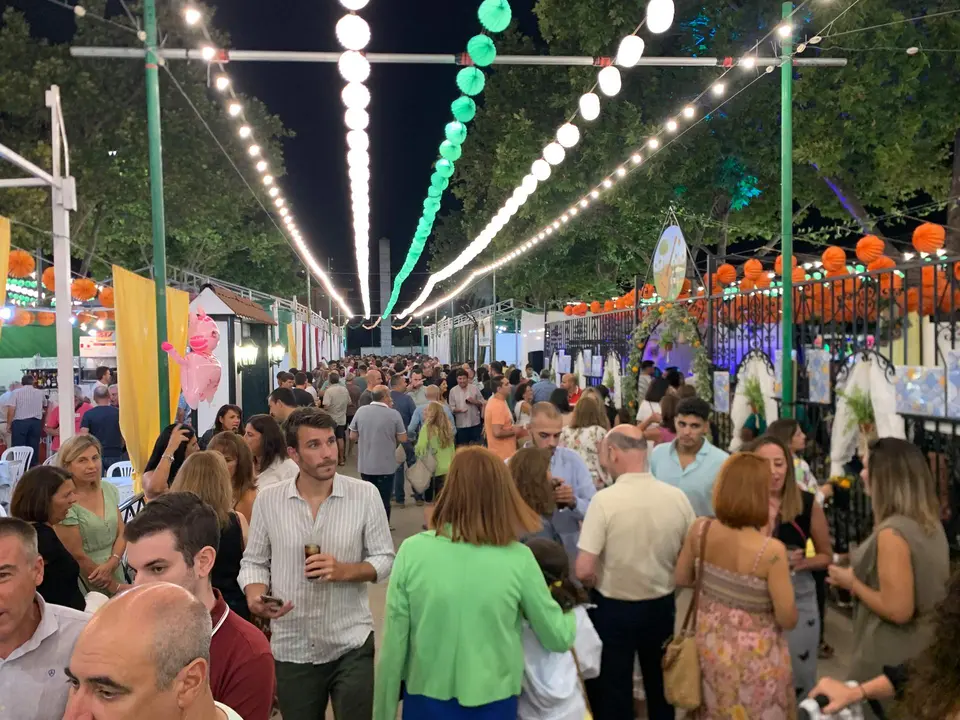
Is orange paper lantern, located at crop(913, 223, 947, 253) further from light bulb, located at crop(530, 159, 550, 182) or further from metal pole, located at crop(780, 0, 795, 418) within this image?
light bulb, located at crop(530, 159, 550, 182)

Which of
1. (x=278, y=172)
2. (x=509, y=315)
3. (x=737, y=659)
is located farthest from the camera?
(x=509, y=315)

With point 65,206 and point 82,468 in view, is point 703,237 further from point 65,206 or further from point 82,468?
point 82,468

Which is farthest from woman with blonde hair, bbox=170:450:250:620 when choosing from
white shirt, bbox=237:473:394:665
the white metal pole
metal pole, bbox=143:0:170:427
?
metal pole, bbox=143:0:170:427

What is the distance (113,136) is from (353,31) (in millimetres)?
14929

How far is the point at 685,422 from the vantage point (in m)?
5.29

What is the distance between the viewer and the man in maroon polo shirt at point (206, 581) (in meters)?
2.52

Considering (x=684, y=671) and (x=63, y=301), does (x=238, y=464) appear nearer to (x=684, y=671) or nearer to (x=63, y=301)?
(x=684, y=671)

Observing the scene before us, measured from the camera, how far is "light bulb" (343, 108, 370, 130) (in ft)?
29.7

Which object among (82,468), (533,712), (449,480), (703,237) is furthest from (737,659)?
(703,237)

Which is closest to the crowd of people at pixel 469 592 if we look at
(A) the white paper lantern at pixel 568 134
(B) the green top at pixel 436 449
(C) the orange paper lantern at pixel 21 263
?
(B) the green top at pixel 436 449

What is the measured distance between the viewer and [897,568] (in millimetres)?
3359

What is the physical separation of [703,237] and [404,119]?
9.52 m

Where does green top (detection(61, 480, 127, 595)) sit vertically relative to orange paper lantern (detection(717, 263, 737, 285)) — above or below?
below

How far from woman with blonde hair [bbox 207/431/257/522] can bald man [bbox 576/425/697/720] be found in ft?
7.29
